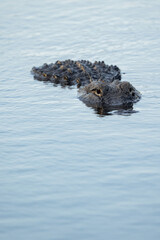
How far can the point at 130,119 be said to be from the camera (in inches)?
516

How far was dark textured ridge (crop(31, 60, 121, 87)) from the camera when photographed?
54.6 feet

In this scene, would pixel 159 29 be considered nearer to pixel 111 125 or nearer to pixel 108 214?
pixel 111 125

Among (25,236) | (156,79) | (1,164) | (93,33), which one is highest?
(93,33)

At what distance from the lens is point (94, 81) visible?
50.5ft

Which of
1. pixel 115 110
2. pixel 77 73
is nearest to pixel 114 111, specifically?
pixel 115 110

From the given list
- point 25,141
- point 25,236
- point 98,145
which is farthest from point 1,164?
point 25,236

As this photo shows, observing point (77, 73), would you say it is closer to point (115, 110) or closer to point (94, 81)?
point (94, 81)

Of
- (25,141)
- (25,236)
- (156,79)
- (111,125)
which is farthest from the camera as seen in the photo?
(156,79)

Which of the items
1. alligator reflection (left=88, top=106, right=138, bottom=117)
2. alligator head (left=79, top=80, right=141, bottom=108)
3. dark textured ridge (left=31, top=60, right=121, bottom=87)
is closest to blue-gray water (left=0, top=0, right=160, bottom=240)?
alligator reflection (left=88, top=106, right=138, bottom=117)

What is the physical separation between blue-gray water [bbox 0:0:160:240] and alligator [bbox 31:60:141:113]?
0.40 m

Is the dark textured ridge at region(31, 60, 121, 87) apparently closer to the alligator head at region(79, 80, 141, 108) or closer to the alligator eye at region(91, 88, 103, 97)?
the alligator eye at region(91, 88, 103, 97)

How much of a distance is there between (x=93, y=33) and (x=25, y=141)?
12.8 meters

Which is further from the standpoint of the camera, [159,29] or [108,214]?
[159,29]

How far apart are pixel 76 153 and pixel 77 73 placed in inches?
256
